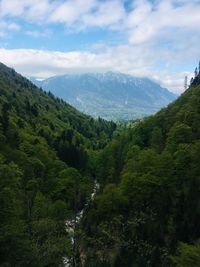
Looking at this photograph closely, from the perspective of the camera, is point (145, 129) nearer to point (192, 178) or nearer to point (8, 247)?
point (192, 178)

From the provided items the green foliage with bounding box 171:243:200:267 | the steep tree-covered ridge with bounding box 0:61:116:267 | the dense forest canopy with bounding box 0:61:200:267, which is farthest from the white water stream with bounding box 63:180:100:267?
the green foliage with bounding box 171:243:200:267

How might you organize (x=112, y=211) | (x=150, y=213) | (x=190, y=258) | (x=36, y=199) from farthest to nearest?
(x=112, y=211)
(x=150, y=213)
(x=36, y=199)
(x=190, y=258)

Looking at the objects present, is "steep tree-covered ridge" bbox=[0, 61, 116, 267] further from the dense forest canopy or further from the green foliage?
the green foliage

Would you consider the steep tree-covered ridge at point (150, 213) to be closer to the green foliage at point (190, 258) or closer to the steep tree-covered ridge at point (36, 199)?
the steep tree-covered ridge at point (36, 199)

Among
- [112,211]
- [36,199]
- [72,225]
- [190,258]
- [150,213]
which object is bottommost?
[72,225]

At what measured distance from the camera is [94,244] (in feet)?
249

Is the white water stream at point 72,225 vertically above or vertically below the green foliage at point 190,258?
below

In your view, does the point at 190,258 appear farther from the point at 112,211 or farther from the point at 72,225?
the point at 72,225

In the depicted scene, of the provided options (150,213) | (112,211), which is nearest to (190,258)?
(150,213)

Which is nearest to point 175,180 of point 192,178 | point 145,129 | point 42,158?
A: point 192,178

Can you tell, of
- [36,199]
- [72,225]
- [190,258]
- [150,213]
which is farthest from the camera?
[72,225]

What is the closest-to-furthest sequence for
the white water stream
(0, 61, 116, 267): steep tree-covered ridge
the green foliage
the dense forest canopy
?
(0, 61, 116, 267): steep tree-covered ridge → the green foliage → the dense forest canopy → the white water stream

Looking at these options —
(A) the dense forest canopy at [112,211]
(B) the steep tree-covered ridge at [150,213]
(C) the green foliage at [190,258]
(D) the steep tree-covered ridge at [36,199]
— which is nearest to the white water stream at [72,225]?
(A) the dense forest canopy at [112,211]

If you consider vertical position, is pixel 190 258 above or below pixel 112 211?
above
